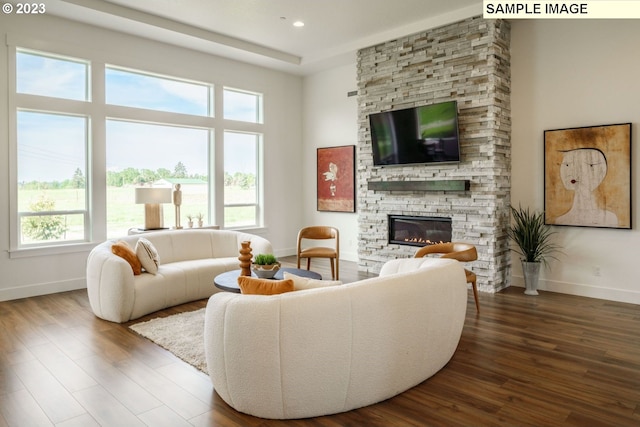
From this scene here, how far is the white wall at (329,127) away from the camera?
24.2 feet

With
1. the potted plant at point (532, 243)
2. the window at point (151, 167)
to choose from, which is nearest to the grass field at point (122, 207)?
the window at point (151, 167)

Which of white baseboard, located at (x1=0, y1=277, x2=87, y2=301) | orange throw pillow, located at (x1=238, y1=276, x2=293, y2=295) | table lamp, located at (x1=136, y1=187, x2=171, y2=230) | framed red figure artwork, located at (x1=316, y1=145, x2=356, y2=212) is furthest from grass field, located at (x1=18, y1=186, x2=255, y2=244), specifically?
orange throw pillow, located at (x1=238, y1=276, x2=293, y2=295)

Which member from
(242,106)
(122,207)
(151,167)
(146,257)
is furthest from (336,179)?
(146,257)

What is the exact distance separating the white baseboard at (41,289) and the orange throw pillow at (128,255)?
1.60 m

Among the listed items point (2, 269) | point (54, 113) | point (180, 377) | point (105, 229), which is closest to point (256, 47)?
point (54, 113)

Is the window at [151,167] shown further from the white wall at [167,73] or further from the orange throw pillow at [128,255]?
the orange throw pillow at [128,255]

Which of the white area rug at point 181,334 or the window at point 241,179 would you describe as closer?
the white area rug at point 181,334

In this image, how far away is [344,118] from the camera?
7.45 meters

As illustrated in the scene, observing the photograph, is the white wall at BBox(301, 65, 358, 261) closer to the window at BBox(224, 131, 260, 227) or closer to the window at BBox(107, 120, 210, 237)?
the window at BBox(224, 131, 260, 227)

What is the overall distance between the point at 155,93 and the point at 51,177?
188 centimetres

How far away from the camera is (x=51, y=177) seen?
537 centimetres

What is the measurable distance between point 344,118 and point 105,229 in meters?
4.16

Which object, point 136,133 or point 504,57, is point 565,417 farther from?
point 136,133

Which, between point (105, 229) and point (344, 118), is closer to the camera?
point (105, 229)
